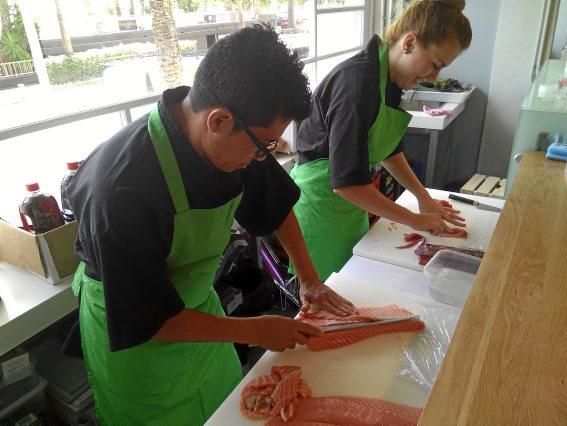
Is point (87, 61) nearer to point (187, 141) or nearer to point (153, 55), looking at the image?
point (153, 55)

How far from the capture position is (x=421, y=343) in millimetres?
1129

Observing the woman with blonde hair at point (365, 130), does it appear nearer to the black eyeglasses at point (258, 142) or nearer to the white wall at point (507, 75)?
the black eyeglasses at point (258, 142)

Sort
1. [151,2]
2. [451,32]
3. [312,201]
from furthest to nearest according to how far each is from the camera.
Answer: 1. [151,2]
2. [312,201]
3. [451,32]

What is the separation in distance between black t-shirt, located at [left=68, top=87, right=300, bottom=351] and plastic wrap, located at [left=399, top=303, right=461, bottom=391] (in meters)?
0.56

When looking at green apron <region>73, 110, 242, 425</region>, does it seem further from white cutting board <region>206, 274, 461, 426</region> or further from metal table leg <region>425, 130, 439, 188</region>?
metal table leg <region>425, 130, 439, 188</region>

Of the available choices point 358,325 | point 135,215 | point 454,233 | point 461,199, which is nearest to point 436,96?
point 461,199

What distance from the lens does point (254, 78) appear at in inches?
30.1

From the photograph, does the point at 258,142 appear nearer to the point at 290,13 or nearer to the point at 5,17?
the point at 5,17

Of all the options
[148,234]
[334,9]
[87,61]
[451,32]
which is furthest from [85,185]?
[334,9]

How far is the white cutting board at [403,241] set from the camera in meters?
1.54

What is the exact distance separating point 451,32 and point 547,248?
2.49 feet

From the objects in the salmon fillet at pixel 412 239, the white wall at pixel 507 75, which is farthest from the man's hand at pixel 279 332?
the white wall at pixel 507 75

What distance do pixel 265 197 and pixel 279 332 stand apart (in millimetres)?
391

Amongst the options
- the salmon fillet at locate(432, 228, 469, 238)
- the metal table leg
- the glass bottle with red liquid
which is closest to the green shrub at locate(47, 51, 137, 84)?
the glass bottle with red liquid
